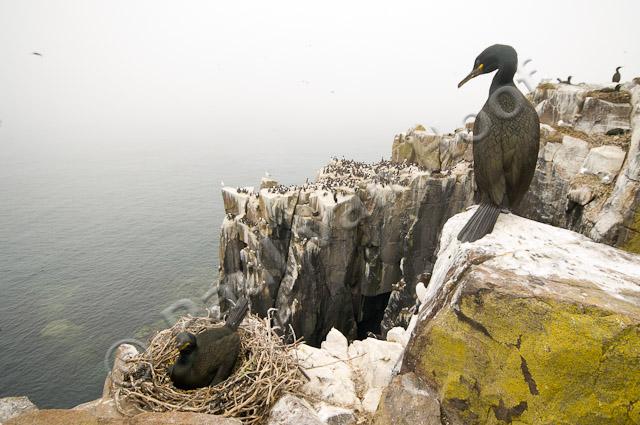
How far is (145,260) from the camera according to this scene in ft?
142

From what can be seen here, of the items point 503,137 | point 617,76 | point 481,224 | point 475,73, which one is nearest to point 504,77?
point 475,73

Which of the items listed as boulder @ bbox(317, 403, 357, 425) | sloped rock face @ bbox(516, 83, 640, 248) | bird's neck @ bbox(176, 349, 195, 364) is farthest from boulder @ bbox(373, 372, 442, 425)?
sloped rock face @ bbox(516, 83, 640, 248)

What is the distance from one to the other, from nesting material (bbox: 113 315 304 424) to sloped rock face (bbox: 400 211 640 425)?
1.85 meters

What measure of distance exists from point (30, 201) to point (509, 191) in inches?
3680

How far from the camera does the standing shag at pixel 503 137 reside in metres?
4.93

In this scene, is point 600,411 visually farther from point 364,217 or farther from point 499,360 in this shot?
point 364,217

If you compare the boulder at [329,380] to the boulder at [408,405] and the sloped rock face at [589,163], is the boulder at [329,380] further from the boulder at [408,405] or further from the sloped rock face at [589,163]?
the sloped rock face at [589,163]

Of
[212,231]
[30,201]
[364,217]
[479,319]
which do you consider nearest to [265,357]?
[479,319]

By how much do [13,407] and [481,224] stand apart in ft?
21.4

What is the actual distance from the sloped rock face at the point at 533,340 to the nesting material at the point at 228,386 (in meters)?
1.85

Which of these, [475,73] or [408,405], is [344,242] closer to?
[475,73]

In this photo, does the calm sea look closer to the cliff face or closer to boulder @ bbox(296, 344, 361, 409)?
the cliff face

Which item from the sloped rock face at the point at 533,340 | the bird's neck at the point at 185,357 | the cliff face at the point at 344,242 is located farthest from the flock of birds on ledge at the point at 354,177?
the sloped rock face at the point at 533,340

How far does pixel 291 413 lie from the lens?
12.4 feet
